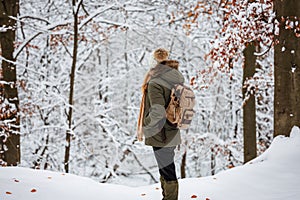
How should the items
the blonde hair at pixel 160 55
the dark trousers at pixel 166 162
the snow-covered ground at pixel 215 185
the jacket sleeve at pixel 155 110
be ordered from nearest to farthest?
the jacket sleeve at pixel 155 110
the dark trousers at pixel 166 162
the blonde hair at pixel 160 55
the snow-covered ground at pixel 215 185

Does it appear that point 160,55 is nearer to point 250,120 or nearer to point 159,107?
point 159,107

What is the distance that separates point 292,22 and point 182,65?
7.83 meters

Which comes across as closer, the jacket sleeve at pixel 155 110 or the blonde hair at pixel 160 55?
the jacket sleeve at pixel 155 110

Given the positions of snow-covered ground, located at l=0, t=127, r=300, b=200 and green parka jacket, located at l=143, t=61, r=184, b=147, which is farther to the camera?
snow-covered ground, located at l=0, t=127, r=300, b=200

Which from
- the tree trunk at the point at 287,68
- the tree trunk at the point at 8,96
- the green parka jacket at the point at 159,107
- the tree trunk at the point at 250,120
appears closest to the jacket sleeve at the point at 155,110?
the green parka jacket at the point at 159,107

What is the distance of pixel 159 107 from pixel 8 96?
570cm

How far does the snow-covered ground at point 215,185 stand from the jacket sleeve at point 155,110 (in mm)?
1179

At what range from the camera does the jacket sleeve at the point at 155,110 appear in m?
3.84

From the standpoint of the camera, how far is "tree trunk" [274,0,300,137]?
5.06 metres

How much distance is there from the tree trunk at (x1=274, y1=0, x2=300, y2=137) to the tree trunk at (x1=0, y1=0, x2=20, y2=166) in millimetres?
5645

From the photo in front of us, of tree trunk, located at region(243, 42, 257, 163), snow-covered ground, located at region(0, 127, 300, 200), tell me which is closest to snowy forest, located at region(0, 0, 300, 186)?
tree trunk, located at region(243, 42, 257, 163)

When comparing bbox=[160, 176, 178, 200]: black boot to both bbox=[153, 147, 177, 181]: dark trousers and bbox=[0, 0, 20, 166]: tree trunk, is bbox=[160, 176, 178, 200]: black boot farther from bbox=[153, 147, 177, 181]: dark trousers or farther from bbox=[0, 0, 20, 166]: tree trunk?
bbox=[0, 0, 20, 166]: tree trunk

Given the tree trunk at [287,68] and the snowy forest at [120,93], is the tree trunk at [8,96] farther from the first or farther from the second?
the tree trunk at [287,68]

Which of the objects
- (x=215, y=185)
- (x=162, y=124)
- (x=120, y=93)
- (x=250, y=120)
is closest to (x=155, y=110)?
(x=162, y=124)
